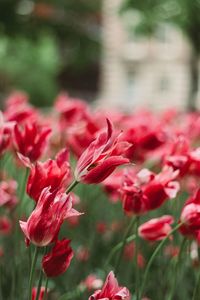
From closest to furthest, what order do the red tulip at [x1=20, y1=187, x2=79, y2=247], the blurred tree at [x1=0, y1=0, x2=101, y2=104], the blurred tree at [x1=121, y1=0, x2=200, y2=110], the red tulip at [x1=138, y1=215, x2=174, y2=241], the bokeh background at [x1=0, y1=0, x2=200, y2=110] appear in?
the red tulip at [x1=20, y1=187, x2=79, y2=247]
the red tulip at [x1=138, y1=215, x2=174, y2=241]
the blurred tree at [x1=121, y1=0, x2=200, y2=110]
the bokeh background at [x1=0, y1=0, x2=200, y2=110]
the blurred tree at [x1=0, y1=0, x2=101, y2=104]

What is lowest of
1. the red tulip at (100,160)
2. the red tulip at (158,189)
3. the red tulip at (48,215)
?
the red tulip at (158,189)

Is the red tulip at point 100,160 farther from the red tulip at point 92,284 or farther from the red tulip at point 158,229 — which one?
the red tulip at point 92,284

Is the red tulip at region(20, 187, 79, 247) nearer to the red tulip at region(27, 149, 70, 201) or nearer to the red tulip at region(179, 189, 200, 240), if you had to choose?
the red tulip at region(27, 149, 70, 201)

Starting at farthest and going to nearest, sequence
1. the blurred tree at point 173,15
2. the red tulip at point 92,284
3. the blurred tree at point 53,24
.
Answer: the blurred tree at point 53,24
the blurred tree at point 173,15
the red tulip at point 92,284

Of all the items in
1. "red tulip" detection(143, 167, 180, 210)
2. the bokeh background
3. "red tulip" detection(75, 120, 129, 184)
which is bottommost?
the bokeh background

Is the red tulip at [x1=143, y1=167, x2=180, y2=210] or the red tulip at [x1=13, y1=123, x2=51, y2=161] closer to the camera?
the red tulip at [x1=143, y1=167, x2=180, y2=210]

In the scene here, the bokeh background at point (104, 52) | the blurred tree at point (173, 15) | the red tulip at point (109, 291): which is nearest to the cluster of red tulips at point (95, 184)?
the red tulip at point (109, 291)

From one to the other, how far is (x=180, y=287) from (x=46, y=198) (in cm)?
64

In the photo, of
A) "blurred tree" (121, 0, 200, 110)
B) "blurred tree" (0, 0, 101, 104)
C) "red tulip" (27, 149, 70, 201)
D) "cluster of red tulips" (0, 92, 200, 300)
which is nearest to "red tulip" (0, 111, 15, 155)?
"cluster of red tulips" (0, 92, 200, 300)

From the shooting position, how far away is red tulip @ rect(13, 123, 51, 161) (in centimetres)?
117

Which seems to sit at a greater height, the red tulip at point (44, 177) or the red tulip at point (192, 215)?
the red tulip at point (44, 177)

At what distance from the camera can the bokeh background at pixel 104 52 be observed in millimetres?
11595

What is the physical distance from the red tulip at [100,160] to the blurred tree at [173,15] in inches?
337

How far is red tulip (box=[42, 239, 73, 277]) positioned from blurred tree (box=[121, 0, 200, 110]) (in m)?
8.59
